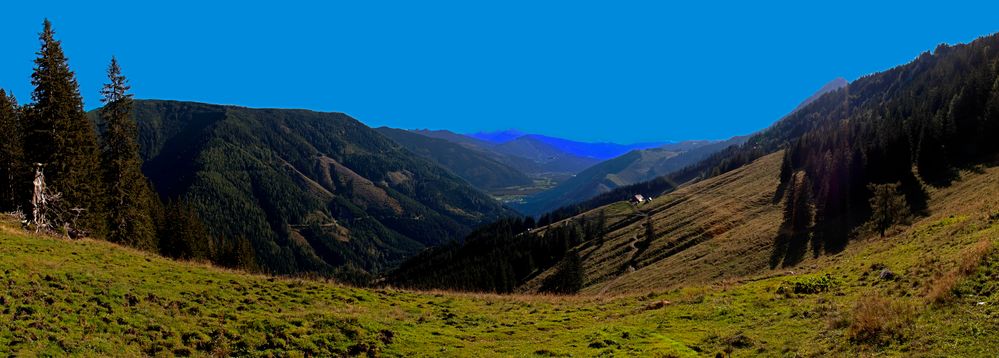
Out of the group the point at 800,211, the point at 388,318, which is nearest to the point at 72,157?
the point at 388,318

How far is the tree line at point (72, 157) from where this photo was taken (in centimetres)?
4888

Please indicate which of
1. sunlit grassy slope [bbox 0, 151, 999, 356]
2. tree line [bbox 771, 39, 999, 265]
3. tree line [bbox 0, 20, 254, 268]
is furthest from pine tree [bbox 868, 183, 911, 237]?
tree line [bbox 0, 20, 254, 268]

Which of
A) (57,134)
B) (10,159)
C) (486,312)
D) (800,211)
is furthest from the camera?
(800,211)

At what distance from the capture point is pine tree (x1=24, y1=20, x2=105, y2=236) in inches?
1919

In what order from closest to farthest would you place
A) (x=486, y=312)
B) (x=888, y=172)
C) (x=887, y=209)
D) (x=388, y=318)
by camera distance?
(x=388, y=318) < (x=486, y=312) < (x=887, y=209) < (x=888, y=172)

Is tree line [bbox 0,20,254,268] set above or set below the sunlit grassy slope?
above

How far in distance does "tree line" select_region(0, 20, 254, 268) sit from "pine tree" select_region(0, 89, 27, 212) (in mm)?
86

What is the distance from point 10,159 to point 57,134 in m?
13.1

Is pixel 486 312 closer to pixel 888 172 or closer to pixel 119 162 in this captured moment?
pixel 119 162

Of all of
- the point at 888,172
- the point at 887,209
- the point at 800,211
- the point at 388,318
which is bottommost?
the point at 388,318

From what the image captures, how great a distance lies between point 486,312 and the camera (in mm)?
34344

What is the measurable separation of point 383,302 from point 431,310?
411cm

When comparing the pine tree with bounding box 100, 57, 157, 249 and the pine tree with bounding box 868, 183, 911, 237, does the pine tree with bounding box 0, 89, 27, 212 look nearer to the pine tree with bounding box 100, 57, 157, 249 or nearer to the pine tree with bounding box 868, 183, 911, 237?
the pine tree with bounding box 100, 57, 157, 249

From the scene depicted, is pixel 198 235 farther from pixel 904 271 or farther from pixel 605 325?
pixel 904 271
